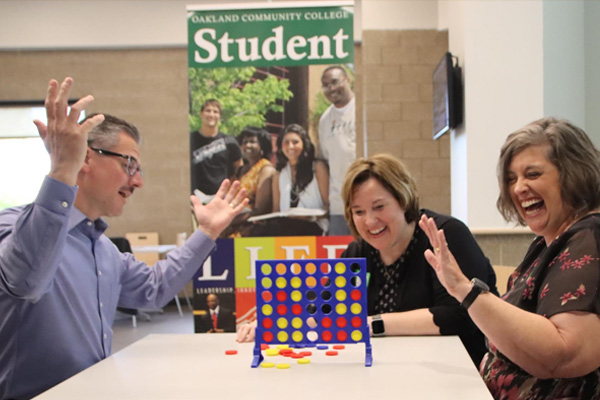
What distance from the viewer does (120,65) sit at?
8.38 metres

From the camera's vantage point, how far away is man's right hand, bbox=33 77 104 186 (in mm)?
1424

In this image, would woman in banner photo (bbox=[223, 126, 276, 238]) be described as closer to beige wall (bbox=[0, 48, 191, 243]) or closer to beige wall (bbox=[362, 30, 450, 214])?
beige wall (bbox=[362, 30, 450, 214])

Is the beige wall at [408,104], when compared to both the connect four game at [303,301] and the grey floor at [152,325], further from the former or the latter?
the connect four game at [303,301]

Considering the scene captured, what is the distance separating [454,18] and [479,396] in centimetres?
350

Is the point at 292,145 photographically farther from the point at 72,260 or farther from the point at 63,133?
the point at 63,133

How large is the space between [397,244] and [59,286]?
4.05 feet

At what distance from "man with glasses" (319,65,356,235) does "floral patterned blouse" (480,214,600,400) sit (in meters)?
→ 1.95

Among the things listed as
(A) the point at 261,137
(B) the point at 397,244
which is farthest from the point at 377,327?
(A) the point at 261,137

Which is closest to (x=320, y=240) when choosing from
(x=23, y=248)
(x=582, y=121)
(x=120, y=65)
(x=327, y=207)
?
(x=327, y=207)

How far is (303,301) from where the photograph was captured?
5.54 feet

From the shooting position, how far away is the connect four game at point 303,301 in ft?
5.49

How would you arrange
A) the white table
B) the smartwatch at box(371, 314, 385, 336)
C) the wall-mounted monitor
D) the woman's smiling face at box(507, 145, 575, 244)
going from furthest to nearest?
the wall-mounted monitor → the smartwatch at box(371, 314, 385, 336) → the woman's smiling face at box(507, 145, 575, 244) → the white table

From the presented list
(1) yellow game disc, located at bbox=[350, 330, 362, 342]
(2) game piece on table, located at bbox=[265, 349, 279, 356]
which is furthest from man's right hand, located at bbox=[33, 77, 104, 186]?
(1) yellow game disc, located at bbox=[350, 330, 362, 342]

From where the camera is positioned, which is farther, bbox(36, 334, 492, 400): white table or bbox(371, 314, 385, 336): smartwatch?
bbox(371, 314, 385, 336): smartwatch
